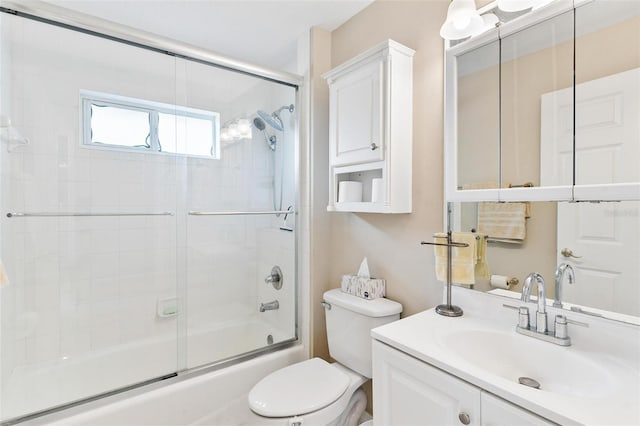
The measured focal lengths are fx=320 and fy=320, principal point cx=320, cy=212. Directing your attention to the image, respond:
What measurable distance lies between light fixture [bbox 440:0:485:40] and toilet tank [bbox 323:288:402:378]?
1.21 metres

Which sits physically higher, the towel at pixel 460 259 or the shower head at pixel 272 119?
the shower head at pixel 272 119

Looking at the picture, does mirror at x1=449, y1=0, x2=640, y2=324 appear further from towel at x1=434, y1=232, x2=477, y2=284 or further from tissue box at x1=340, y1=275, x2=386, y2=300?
tissue box at x1=340, y1=275, x2=386, y2=300

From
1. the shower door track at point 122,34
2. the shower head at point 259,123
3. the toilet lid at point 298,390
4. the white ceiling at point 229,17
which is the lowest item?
the toilet lid at point 298,390

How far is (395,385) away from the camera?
3.54 feet

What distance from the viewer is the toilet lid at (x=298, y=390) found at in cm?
131

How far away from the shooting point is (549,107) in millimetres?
1100

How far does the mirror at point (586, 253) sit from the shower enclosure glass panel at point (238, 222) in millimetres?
1302

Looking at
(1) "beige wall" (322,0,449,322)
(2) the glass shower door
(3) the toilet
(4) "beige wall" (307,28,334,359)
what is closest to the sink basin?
(1) "beige wall" (322,0,449,322)

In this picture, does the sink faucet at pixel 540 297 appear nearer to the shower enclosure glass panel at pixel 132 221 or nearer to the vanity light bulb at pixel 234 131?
the shower enclosure glass panel at pixel 132 221

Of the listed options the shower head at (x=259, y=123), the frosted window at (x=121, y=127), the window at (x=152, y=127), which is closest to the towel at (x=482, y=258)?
the shower head at (x=259, y=123)

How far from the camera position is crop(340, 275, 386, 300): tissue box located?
1.66m

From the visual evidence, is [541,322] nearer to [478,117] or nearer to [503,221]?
[503,221]

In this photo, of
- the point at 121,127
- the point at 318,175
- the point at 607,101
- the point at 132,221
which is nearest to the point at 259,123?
the point at 318,175

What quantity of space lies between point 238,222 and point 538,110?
1610mm
